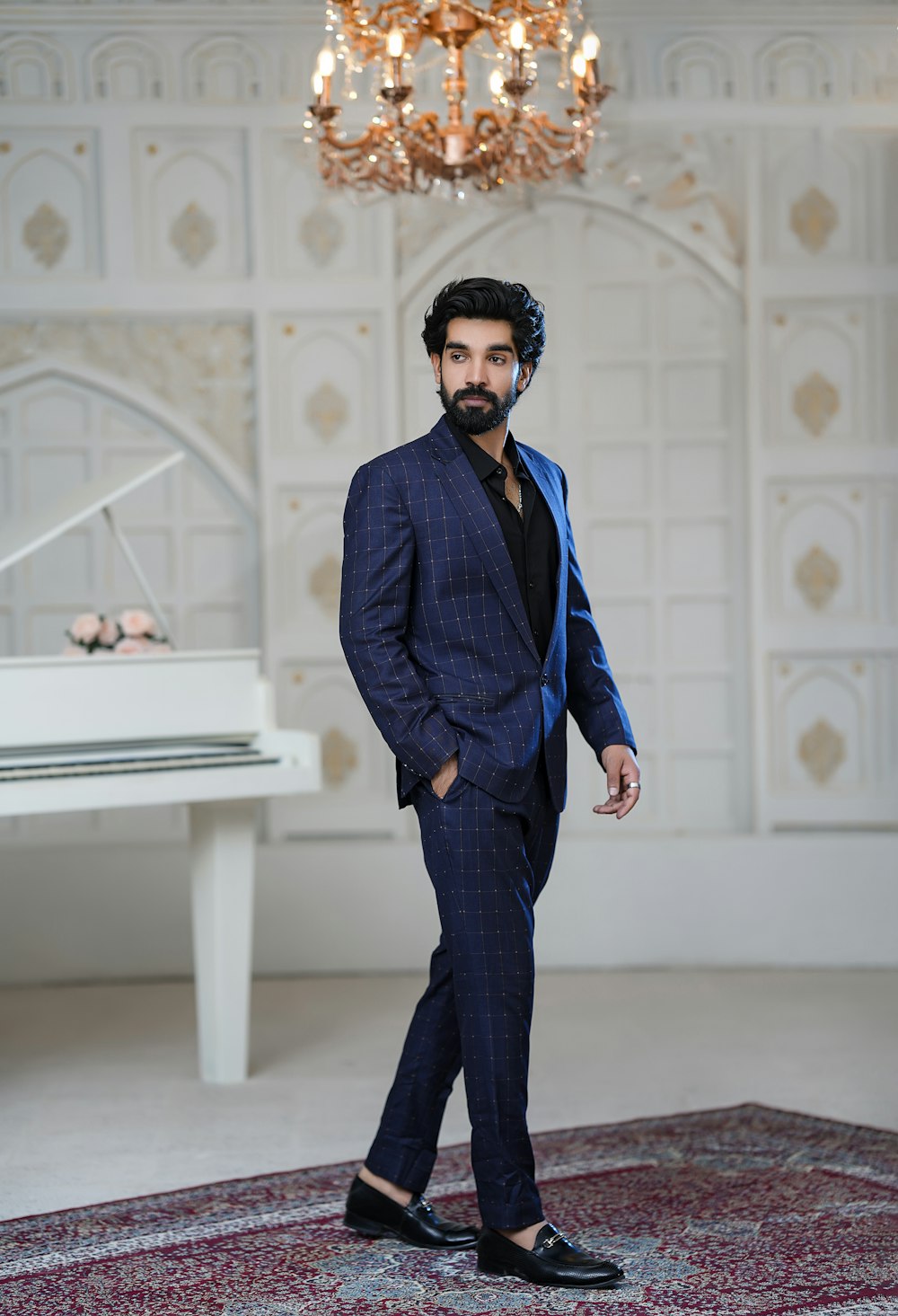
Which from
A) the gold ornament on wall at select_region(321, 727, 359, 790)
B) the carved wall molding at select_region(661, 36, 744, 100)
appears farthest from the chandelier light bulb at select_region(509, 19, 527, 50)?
the gold ornament on wall at select_region(321, 727, 359, 790)

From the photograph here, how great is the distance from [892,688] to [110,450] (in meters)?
3.10

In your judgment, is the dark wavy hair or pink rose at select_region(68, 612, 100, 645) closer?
the dark wavy hair

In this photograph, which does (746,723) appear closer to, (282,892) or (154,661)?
(282,892)

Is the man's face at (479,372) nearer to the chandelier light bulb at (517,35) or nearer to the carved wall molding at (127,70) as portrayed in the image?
the chandelier light bulb at (517,35)

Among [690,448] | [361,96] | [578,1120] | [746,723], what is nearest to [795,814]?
[746,723]

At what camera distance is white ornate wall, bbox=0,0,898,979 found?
5605mm

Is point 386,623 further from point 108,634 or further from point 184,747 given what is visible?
point 108,634

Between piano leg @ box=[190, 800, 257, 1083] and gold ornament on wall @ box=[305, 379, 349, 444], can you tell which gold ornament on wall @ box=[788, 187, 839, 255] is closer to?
gold ornament on wall @ box=[305, 379, 349, 444]

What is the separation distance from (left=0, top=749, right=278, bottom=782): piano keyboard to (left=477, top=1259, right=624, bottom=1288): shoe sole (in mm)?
1687

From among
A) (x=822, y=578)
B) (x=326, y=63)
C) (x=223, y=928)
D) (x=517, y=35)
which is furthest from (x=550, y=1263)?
(x=822, y=578)

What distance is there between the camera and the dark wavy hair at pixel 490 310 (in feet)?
8.14

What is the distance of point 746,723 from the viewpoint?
225 inches

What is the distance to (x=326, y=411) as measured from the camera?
5.67 metres

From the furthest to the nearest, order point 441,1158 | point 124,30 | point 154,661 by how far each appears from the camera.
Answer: point 124,30
point 154,661
point 441,1158
